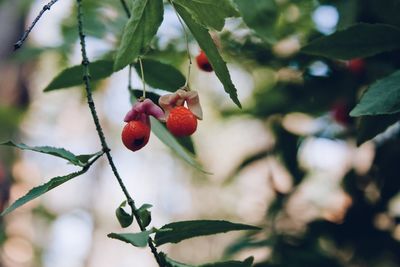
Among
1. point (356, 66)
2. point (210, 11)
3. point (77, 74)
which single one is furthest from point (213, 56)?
point (356, 66)

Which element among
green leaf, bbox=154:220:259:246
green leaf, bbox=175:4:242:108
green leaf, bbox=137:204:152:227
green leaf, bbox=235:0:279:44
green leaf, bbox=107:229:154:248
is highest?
green leaf, bbox=235:0:279:44

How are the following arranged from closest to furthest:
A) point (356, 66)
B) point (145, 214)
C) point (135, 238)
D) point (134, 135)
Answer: point (135, 238) < point (145, 214) < point (134, 135) < point (356, 66)

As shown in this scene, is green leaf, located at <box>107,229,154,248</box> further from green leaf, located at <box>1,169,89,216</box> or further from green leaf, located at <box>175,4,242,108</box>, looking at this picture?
green leaf, located at <box>175,4,242,108</box>

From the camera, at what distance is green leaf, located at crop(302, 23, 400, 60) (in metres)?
0.98

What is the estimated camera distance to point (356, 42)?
3.27 ft

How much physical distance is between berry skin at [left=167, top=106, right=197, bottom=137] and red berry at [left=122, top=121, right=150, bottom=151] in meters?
0.05

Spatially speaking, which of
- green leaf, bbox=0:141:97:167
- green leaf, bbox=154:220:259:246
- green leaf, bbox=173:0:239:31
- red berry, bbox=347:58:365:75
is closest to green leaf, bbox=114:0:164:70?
green leaf, bbox=173:0:239:31

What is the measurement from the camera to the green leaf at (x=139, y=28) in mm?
819

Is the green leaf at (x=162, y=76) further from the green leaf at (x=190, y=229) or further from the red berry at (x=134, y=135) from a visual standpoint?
the green leaf at (x=190, y=229)

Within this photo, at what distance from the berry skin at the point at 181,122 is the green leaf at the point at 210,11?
0.60 ft

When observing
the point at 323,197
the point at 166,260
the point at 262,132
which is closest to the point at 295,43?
the point at 262,132

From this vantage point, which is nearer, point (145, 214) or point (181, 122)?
point (145, 214)

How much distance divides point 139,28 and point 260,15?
1.25 ft

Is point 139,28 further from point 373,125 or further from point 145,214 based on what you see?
point 373,125
